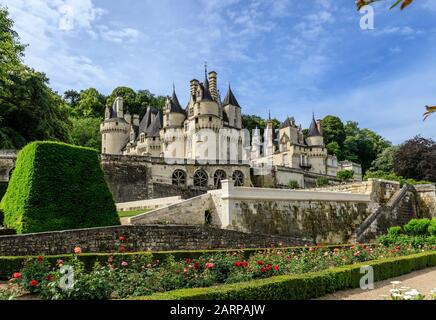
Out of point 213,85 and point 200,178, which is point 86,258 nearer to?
point 200,178

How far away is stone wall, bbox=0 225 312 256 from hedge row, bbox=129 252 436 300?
22.7ft

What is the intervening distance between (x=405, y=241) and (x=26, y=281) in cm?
1880

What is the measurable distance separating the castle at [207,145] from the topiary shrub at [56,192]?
18.6 m

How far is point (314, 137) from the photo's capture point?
65812mm

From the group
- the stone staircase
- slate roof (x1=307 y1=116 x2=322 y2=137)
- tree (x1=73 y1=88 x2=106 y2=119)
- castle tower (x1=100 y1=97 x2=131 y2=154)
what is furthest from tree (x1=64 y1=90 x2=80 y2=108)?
the stone staircase

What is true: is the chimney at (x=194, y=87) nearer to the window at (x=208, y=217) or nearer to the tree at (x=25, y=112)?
the tree at (x=25, y=112)

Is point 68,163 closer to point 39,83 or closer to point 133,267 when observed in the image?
point 133,267

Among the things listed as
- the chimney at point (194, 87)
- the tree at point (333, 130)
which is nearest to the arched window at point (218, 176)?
the chimney at point (194, 87)

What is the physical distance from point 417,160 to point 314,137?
59.1 feet

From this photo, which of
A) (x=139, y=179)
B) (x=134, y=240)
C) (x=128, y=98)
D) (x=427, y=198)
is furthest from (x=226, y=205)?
(x=128, y=98)

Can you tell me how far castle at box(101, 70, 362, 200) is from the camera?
40625mm

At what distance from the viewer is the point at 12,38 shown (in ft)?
93.1

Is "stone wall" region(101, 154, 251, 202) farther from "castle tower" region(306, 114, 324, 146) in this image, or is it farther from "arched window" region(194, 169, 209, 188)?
"castle tower" region(306, 114, 324, 146)

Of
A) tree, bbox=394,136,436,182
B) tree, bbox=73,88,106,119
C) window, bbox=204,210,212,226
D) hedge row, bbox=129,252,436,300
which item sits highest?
tree, bbox=73,88,106,119
